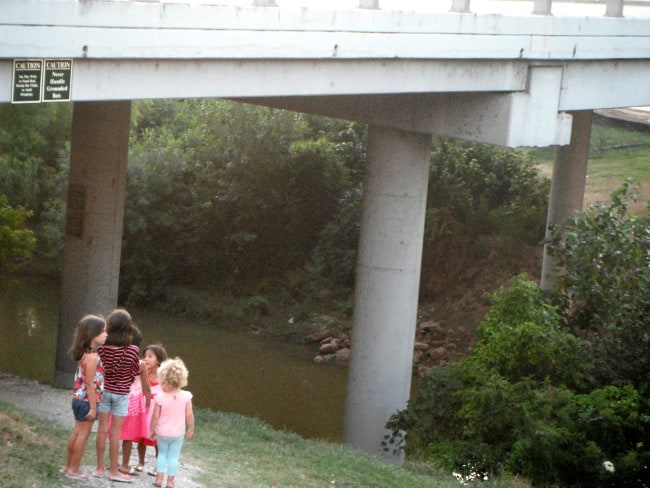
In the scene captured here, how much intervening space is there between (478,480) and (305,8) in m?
5.20

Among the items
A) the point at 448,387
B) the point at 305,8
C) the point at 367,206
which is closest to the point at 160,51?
the point at 305,8

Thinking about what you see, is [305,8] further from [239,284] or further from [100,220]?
[239,284]

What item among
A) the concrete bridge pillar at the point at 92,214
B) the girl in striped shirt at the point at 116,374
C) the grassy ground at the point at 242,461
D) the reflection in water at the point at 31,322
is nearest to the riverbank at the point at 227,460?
the grassy ground at the point at 242,461

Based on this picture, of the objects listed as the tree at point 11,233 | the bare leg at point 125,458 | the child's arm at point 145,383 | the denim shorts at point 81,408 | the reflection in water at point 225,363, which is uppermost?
the tree at point 11,233

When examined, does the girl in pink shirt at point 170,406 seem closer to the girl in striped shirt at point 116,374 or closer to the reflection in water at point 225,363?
the girl in striped shirt at point 116,374

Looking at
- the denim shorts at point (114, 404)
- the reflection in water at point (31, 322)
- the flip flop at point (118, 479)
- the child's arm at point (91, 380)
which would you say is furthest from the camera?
the reflection in water at point (31, 322)

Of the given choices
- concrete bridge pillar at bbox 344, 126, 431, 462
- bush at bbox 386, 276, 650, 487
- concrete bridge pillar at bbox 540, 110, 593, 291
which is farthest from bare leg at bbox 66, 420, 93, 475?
concrete bridge pillar at bbox 540, 110, 593, 291

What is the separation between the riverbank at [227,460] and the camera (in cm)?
796

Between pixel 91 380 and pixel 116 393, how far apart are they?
26 centimetres

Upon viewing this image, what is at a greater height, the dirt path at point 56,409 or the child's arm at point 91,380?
the child's arm at point 91,380

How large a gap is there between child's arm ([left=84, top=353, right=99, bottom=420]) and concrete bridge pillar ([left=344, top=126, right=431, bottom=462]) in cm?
636

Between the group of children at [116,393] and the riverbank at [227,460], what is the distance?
0.29 metres

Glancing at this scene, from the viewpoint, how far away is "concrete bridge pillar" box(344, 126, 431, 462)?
1314 centimetres

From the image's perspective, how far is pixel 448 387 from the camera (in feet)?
42.0
